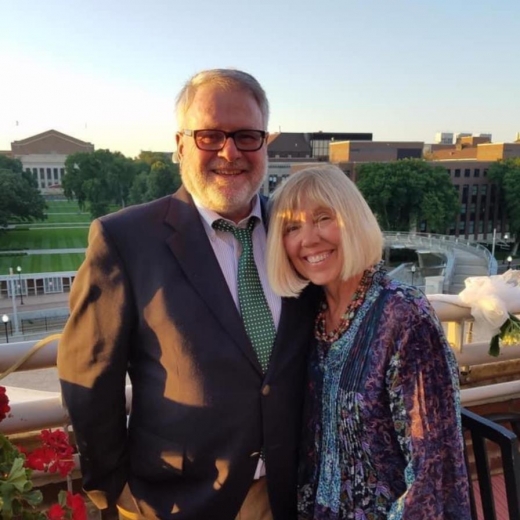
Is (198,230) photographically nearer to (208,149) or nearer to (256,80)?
(208,149)

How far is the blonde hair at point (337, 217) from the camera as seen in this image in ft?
5.48

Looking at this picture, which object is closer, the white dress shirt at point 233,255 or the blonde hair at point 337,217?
the blonde hair at point 337,217

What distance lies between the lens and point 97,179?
53.1m

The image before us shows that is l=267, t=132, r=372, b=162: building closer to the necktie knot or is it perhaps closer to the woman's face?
the necktie knot

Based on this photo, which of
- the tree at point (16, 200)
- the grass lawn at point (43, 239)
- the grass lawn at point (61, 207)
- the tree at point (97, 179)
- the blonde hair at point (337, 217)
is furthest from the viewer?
the grass lawn at point (61, 207)

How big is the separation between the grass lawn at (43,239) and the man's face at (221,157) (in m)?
44.1

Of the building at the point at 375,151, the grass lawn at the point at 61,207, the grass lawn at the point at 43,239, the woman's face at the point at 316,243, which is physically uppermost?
the building at the point at 375,151

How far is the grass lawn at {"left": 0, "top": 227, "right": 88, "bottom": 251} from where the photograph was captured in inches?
1715

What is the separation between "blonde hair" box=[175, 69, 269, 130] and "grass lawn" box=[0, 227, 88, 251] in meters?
44.0

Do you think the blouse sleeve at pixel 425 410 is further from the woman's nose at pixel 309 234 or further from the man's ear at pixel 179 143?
the man's ear at pixel 179 143

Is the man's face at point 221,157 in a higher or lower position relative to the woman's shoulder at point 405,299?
higher

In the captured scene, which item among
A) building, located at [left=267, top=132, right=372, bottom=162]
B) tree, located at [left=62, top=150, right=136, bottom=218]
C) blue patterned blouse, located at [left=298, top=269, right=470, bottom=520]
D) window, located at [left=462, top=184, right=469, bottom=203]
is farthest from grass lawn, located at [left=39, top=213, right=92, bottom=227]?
blue patterned blouse, located at [left=298, top=269, right=470, bottom=520]

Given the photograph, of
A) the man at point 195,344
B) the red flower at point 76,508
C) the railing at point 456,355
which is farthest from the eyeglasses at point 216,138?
the red flower at point 76,508

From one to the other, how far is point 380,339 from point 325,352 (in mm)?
250
